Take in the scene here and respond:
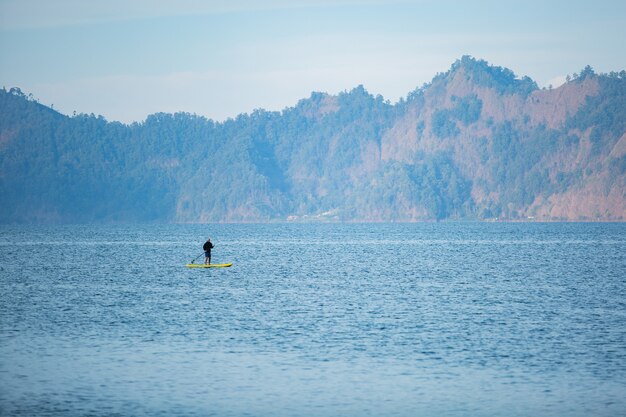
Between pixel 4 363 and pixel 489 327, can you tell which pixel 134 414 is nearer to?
pixel 4 363

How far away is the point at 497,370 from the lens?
36.6 metres

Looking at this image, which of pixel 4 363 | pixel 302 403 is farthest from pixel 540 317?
pixel 4 363

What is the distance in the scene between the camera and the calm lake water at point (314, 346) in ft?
104

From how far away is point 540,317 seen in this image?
52312 millimetres

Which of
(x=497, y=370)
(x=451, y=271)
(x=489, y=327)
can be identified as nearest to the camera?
(x=497, y=370)

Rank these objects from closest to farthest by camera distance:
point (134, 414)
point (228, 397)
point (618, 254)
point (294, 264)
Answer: point (134, 414) < point (228, 397) < point (294, 264) < point (618, 254)

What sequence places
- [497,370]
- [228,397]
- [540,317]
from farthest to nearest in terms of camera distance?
[540,317] < [497,370] < [228,397]

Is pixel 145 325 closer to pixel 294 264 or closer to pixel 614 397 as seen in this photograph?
pixel 614 397

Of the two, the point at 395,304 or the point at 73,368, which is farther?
the point at 395,304

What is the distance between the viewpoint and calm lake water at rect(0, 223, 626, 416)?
3181cm

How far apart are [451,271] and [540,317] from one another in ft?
128

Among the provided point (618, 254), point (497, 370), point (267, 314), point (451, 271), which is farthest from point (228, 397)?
point (618, 254)

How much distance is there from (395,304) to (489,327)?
11.9 metres

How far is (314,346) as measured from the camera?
138 ft
